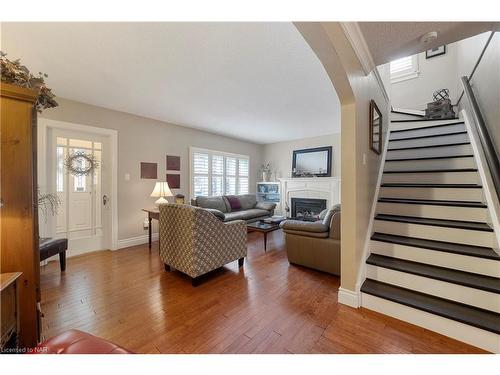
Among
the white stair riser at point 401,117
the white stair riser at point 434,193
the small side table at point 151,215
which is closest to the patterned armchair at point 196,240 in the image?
the small side table at point 151,215

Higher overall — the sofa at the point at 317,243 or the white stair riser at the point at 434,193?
the white stair riser at the point at 434,193

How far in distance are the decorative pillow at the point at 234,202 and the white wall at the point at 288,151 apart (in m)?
1.82

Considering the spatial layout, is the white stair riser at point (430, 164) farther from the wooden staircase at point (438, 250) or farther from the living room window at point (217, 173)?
the living room window at point (217, 173)

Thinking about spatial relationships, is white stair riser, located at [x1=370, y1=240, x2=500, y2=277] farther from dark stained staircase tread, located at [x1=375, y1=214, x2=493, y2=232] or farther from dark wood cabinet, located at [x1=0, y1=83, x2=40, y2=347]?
dark wood cabinet, located at [x1=0, y1=83, x2=40, y2=347]

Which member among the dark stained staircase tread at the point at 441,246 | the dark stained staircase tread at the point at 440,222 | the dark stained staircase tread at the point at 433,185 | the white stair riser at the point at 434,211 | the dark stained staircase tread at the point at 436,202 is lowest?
the dark stained staircase tread at the point at 441,246

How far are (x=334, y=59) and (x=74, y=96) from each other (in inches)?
139

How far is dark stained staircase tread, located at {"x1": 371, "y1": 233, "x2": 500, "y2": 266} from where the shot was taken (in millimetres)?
1717

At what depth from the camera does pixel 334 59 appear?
1544mm

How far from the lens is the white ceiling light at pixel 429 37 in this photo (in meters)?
1.62

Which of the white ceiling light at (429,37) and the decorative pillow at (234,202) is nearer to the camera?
the white ceiling light at (429,37)

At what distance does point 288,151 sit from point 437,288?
501 cm

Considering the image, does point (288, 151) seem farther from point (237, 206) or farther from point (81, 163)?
point (81, 163)

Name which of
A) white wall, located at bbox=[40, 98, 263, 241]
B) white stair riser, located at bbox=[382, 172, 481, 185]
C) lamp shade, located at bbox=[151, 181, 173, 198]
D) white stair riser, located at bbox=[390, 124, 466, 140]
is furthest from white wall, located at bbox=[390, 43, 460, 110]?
lamp shade, located at bbox=[151, 181, 173, 198]

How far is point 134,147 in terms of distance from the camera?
388 centimetres
